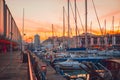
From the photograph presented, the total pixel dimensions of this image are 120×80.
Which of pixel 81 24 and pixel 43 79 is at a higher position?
pixel 81 24

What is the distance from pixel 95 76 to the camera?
23828 millimetres

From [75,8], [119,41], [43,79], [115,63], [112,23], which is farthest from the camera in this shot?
[119,41]

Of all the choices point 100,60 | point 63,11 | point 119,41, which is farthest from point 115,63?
point 119,41

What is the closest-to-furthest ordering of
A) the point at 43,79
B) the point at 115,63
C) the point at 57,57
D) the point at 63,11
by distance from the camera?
the point at 43,79
the point at 115,63
the point at 57,57
the point at 63,11

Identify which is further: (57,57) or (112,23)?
(112,23)

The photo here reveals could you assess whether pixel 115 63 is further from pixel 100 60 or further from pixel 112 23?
pixel 112 23

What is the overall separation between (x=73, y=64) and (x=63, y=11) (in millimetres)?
35003

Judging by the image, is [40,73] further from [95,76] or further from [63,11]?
[63,11]

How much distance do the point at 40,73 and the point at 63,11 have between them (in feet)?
157

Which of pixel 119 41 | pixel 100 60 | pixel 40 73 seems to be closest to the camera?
pixel 40 73

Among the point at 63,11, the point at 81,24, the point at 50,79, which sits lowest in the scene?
the point at 50,79

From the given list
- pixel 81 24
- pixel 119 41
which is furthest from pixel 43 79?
pixel 119 41

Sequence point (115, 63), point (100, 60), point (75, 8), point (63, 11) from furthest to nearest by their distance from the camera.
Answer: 1. point (63, 11)
2. point (75, 8)
3. point (100, 60)
4. point (115, 63)

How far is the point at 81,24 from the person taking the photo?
57.8m
